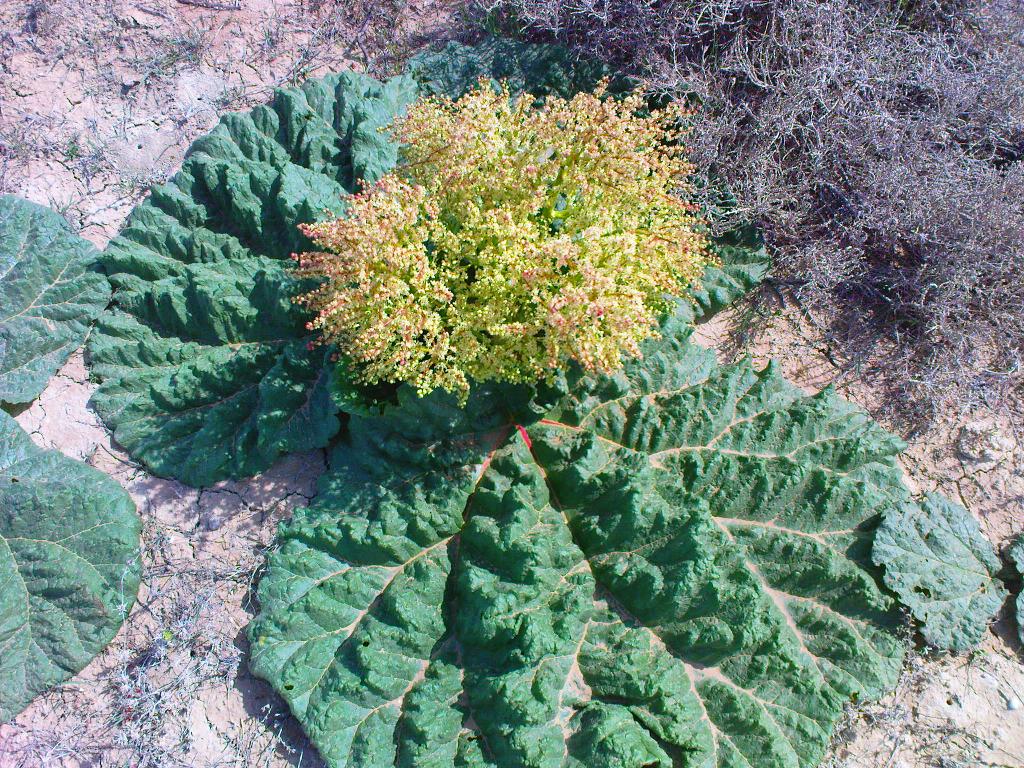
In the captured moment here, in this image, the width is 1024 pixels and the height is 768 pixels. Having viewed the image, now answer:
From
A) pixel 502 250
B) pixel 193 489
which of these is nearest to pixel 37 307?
pixel 193 489

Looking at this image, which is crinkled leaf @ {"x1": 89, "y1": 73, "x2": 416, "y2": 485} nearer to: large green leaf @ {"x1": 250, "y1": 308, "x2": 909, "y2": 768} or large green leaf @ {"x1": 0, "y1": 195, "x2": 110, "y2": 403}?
large green leaf @ {"x1": 0, "y1": 195, "x2": 110, "y2": 403}

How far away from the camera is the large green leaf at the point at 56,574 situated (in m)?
3.78

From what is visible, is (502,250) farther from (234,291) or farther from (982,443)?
(982,443)

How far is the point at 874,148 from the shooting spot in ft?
16.3

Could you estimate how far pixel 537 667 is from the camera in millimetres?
→ 3209

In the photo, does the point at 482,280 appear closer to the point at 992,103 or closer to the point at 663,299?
the point at 663,299

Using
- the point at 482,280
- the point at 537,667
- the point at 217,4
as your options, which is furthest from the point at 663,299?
the point at 217,4

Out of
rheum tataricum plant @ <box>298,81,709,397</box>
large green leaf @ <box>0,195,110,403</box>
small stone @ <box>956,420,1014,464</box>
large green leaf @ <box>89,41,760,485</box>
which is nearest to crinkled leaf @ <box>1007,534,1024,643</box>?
small stone @ <box>956,420,1014,464</box>

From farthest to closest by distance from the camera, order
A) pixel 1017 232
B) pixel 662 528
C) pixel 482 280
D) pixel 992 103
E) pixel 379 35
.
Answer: pixel 379 35 → pixel 992 103 → pixel 1017 232 → pixel 662 528 → pixel 482 280

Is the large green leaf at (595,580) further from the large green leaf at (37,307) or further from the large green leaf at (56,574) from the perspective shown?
the large green leaf at (37,307)

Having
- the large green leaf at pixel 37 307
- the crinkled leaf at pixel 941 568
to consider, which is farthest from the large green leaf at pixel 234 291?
the crinkled leaf at pixel 941 568

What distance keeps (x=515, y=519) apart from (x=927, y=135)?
4.12m

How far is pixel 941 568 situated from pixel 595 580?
181 centimetres

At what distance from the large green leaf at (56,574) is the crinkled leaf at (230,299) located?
40cm
